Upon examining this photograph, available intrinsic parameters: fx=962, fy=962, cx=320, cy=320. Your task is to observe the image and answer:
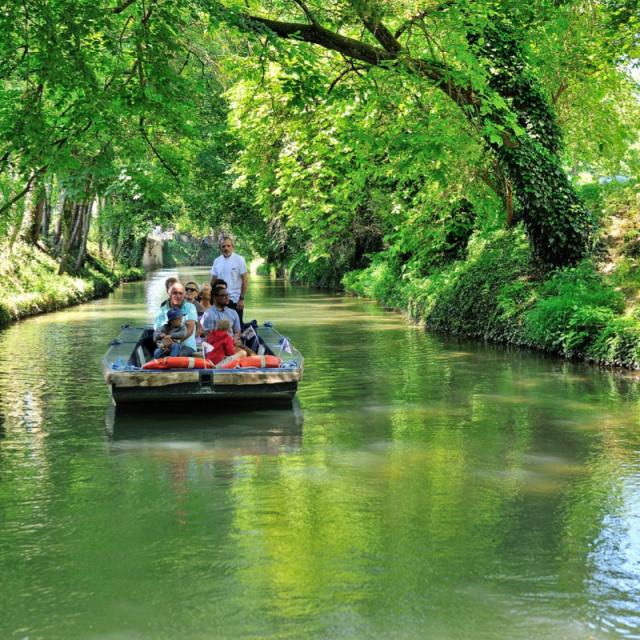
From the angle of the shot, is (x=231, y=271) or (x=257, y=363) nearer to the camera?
(x=257, y=363)

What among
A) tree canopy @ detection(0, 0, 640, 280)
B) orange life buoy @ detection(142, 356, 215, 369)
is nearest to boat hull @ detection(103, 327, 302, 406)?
orange life buoy @ detection(142, 356, 215, 369)

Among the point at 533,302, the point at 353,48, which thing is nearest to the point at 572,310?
the point at 533,302

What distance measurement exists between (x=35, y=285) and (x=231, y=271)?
17036mm

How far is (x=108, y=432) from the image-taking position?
1025 cm

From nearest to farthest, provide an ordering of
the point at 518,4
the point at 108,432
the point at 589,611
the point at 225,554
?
the point at 589,611 → the point at 225,554 → the point at 108,432 → the point at 518,4

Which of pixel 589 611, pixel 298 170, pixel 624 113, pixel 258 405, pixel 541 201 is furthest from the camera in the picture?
pixel 624 113

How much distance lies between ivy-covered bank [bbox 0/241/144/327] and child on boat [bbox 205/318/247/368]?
12.7 m

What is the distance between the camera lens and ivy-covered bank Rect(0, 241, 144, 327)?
26066 mm

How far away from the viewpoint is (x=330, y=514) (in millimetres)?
6992

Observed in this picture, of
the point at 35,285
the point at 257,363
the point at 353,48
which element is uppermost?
the point at 353,48

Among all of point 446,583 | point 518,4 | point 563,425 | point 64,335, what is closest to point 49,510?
point 446,583

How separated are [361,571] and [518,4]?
1269 cm

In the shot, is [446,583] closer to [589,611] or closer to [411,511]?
[589,611]

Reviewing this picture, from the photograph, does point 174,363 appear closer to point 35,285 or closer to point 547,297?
point 547,297
